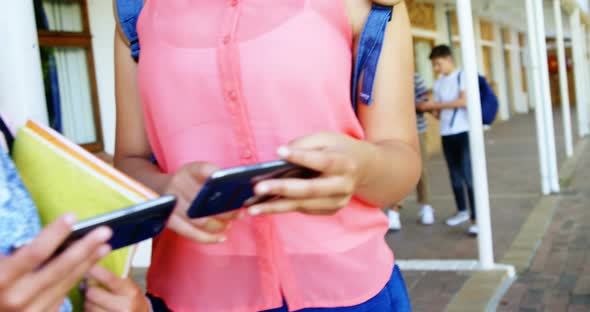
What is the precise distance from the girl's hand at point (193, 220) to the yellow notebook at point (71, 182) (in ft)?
0.31

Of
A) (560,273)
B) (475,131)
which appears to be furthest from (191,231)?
(560,273)

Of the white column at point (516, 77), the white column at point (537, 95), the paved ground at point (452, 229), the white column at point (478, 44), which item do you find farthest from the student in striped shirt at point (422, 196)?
the white column at point (516, 77)

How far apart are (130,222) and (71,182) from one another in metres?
0.17

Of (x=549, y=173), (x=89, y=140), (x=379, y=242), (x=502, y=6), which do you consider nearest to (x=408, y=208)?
(x=549, y=173)

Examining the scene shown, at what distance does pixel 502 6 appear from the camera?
63.0ft

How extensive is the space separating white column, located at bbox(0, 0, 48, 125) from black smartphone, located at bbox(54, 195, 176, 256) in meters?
0.68

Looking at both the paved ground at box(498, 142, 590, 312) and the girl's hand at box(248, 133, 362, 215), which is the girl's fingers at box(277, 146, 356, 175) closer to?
the girl's hand at box(248, 133, 362, 215)

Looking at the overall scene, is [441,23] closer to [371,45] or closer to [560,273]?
[560,273]

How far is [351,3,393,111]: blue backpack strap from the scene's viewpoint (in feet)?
3.90

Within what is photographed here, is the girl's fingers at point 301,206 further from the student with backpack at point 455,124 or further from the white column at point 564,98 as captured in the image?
the white column at point 564,98

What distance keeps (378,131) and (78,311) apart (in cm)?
61

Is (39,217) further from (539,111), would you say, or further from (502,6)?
(502,6)

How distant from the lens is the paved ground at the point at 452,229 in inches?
187

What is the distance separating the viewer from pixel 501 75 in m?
23.1
